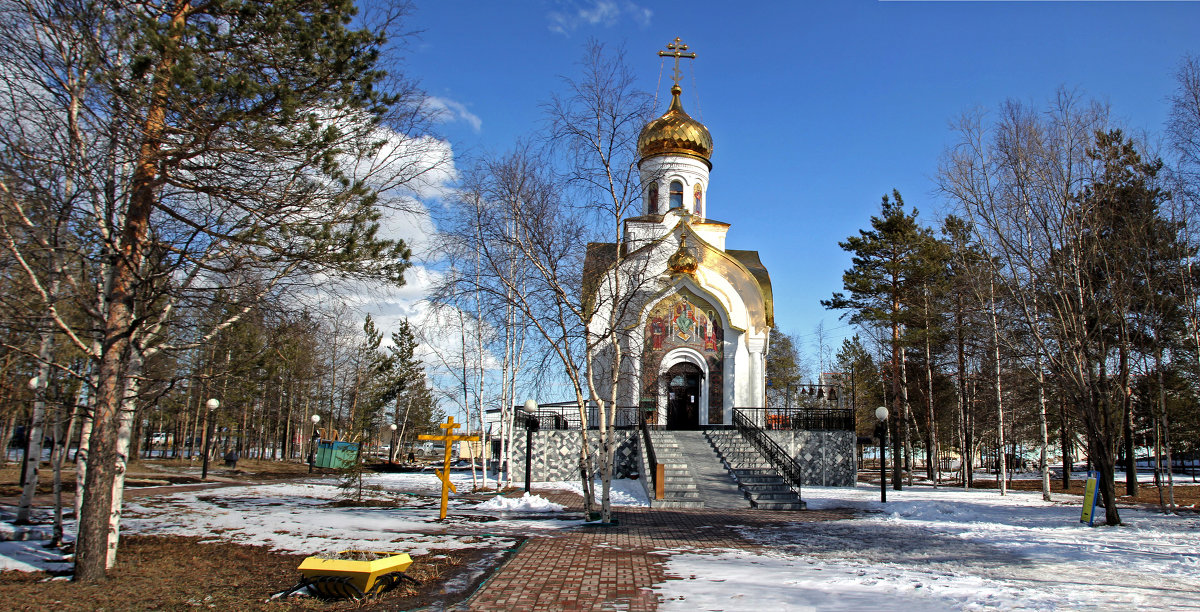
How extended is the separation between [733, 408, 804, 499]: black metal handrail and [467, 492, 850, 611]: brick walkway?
5.05 meters

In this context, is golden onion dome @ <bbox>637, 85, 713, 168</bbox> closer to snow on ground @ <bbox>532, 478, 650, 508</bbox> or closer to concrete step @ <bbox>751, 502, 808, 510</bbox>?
snow on ground @ <bbox>532, 478, 650, 508</bbox>

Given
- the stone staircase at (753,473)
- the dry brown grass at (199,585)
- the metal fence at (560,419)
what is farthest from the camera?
the metal fence at (560,419)

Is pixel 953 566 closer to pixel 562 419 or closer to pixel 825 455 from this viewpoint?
pixel 825 455

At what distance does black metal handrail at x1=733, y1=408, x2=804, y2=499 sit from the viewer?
18.9m

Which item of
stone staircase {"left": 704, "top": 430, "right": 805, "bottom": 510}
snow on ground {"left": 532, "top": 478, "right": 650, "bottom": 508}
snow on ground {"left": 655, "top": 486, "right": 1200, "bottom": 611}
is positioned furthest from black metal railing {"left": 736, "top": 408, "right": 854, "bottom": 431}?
snow on ground {"left": 655, "top": 486, "right": 1200, "bottom": 611}

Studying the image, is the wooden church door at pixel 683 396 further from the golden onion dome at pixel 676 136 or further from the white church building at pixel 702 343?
the golden onion dome at pixel 676 136

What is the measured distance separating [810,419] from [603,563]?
1525 cm

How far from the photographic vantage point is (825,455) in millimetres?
21750

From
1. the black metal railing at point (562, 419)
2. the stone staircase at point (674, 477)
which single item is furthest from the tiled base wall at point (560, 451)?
the stone staircase at point (674, 477)

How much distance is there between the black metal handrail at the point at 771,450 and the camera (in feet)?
62.1

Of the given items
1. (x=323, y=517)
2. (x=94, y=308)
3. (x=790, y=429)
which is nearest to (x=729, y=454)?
(x=790, y=429)

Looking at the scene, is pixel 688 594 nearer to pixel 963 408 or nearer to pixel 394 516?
pixel 394 516

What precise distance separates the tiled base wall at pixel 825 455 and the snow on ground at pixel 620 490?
5.05m

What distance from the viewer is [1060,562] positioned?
870 cm
